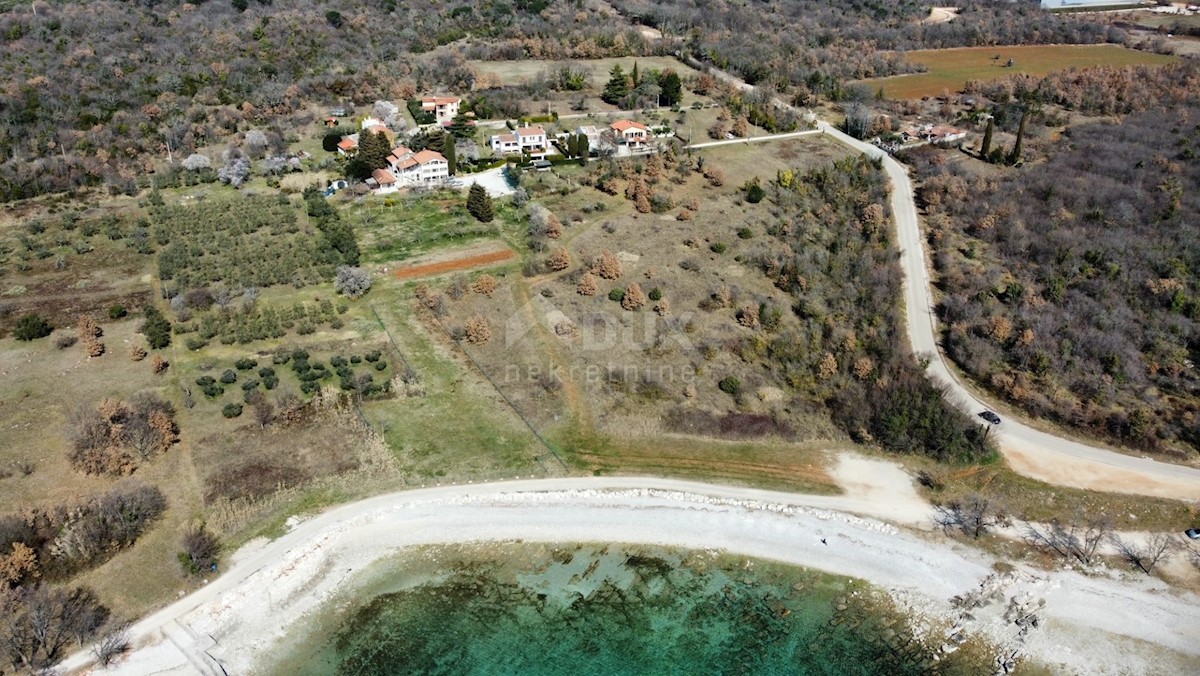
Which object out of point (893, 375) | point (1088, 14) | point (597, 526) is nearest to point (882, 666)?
point (597, 526)

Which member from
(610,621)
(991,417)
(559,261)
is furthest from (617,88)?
(610,621)

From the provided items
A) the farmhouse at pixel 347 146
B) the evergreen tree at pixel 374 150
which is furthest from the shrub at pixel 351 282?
the farmhouse at pixel 347 146

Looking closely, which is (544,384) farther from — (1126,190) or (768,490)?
(1126,190)

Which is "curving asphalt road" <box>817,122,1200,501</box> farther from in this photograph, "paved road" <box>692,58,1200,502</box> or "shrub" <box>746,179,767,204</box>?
"shrub" <box>746,179,767,204</box>

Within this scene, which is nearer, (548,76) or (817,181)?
(817,181)

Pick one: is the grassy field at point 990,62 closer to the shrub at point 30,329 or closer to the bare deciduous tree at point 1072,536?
the bare deciduous tree at point 1072,536

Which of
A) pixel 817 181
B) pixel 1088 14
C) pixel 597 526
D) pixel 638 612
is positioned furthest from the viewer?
pixel 1088 14

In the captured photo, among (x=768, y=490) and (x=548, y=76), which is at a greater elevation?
(x=548, y=76)
